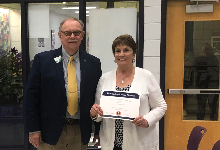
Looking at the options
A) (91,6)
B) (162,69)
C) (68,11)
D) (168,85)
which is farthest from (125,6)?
(168,85)

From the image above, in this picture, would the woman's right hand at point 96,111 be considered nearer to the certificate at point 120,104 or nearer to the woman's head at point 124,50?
the certificate at point 120,104

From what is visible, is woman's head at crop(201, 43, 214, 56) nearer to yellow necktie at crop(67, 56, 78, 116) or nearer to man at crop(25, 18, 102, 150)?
man at crop(25, 18, 102, 150)

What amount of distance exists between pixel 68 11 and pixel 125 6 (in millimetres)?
932

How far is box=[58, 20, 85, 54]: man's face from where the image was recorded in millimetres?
1850

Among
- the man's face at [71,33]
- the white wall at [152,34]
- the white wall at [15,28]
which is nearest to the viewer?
the man's face at [71,33]

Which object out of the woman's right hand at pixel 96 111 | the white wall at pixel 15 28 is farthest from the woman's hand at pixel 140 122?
the white wall at pixel 15 28

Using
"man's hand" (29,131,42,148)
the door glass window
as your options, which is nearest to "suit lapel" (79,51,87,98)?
"man's hand" (29,131,42,148)

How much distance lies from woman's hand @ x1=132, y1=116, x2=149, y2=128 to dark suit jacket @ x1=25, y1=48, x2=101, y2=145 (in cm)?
47

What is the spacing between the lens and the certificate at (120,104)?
5.51 ft

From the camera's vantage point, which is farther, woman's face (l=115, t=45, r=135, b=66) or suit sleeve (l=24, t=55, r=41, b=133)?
suit sleeve (l=24, t=55, r=41, b=133)

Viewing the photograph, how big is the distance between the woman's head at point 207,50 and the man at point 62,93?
2.18 metres

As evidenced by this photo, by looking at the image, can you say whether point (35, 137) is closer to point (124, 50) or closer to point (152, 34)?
point (124, 50)

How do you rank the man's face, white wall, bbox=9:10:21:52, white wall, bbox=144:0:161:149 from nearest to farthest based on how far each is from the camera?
the man's face → white wall, bbox=144:0:161:149 → white wall, bbox=9:10:21:52

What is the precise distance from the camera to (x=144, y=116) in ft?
5.67
